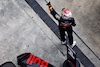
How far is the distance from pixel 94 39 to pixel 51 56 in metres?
1.54

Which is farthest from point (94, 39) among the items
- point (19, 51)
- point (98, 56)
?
point (19, 51)

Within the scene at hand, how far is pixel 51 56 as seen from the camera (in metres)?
6.29

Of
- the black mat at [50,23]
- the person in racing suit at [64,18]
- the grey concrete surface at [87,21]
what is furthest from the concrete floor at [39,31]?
the person in racing suit at [64,18]

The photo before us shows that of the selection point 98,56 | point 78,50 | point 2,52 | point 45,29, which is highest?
point 2,52

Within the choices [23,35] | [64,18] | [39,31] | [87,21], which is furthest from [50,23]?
[64,18]

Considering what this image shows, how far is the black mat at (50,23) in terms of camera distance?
246 inches

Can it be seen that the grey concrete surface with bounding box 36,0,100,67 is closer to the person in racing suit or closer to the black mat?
the black mat

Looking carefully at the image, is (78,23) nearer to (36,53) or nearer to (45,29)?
(45,29)

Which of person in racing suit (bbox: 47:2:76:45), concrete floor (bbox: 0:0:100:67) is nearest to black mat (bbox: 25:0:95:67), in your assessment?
concrete floor (bbox: 0:0:100:67)

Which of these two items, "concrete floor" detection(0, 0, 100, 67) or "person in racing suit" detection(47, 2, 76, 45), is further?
"concrete floor" detection(0, 0, 100, 67)

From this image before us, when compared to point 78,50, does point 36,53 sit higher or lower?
higher

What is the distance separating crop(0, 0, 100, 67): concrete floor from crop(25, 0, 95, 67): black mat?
112 mm

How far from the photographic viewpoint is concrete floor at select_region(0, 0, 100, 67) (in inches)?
249

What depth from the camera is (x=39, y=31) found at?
264 inches
